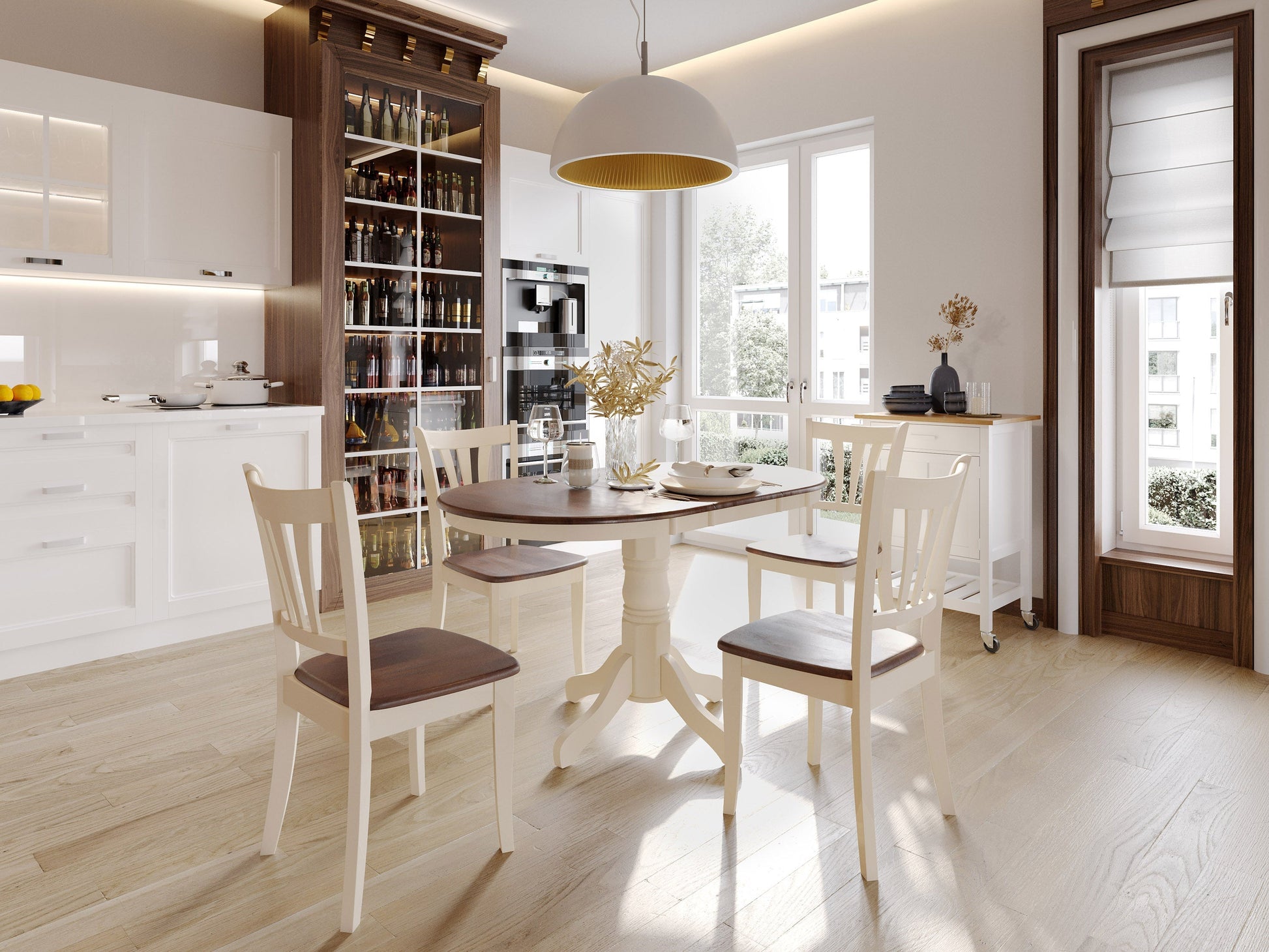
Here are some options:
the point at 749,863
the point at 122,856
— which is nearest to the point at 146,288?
the point at 122,856

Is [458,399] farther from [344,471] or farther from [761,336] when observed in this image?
[761,336]

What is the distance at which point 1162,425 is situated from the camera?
12.5 ft

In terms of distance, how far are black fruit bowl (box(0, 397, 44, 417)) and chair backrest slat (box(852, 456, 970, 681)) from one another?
3074 mm

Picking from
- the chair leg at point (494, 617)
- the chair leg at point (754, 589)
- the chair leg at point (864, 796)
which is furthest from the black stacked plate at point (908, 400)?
the chair leg at point (864, 796)

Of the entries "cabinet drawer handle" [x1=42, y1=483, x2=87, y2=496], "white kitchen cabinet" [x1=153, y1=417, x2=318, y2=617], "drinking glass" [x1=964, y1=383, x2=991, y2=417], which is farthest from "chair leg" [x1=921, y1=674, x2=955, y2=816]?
"cabinet drawer handle" [x1=42, y1=483, x2=87, y2=496]

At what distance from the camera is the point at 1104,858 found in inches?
79.0

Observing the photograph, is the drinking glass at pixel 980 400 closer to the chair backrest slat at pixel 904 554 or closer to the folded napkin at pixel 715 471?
the folded napkin at pixel 715 471

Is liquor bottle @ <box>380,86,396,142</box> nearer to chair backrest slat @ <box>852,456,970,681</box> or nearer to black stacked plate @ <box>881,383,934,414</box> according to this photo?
black stacked plate @ <box>881,383,934,414</box>

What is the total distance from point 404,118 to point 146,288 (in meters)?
1.43

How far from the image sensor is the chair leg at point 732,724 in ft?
7.02

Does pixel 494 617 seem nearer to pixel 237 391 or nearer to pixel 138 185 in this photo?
pixel 237 391

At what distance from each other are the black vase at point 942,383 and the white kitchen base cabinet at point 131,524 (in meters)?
2.77

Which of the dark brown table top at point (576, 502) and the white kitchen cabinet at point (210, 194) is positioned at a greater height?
the white kitchen cabinet at point (210, 194)

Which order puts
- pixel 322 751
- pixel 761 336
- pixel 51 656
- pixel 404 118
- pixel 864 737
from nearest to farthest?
pixel 864 737
pixel 322 751
pixel 51 656
pixel 404 118
pixel 761 336
